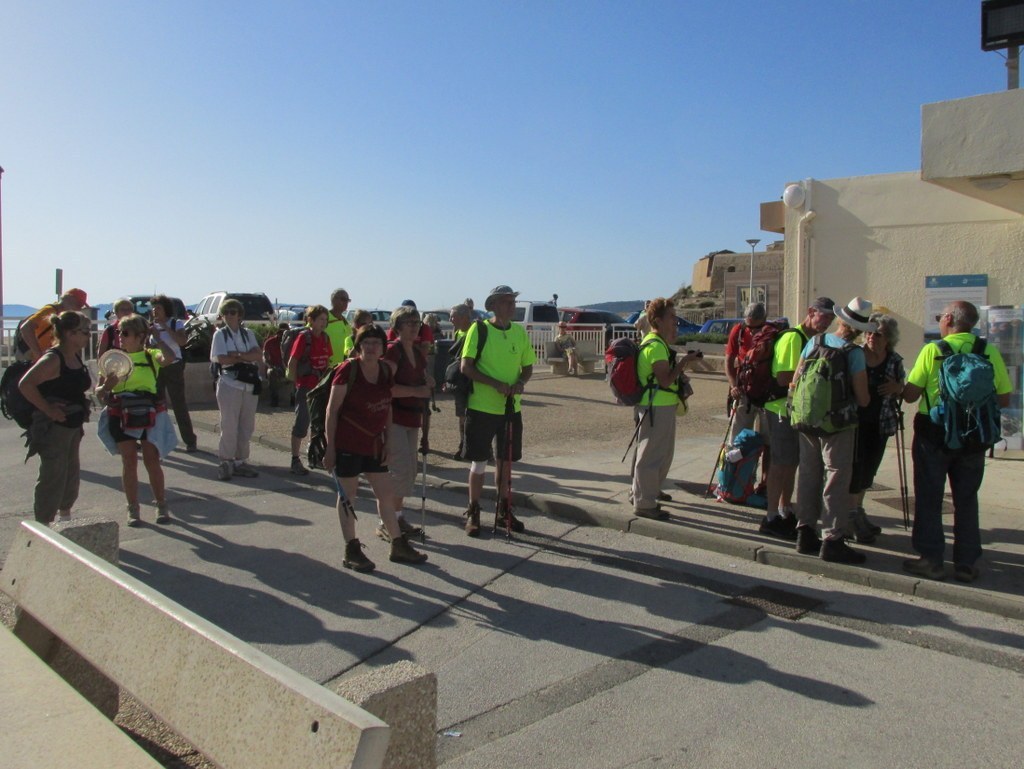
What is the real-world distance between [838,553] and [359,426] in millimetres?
3411

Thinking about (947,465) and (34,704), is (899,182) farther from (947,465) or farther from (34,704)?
(34,704)

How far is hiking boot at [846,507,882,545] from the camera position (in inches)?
267

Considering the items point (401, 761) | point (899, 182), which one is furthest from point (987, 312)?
point (401, 761)

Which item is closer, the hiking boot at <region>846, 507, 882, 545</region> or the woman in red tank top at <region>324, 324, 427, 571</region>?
the woman in red tank top at <region>324, 324, 427, 571</region>

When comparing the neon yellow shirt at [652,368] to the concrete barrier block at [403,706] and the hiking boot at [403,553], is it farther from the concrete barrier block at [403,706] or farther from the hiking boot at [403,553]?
the concrete barrier block at [403,706]

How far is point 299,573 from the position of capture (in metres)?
6.21

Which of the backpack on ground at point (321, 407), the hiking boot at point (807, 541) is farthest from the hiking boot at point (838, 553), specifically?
the backpack on ground at point (321, 407)

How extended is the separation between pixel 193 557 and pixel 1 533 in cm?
172

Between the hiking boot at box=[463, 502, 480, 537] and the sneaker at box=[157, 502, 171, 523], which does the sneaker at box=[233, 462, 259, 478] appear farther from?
the hiking boot at box=[463, 502, 480, 537]

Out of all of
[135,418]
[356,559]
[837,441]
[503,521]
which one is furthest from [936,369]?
[135,418]

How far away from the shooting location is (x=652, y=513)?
291 inches

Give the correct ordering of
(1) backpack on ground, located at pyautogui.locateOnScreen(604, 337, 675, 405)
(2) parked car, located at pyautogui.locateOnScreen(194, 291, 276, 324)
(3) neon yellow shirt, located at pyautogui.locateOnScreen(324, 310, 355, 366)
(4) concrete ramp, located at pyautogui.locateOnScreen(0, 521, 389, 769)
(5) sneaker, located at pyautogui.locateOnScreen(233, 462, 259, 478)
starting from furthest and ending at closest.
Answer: (2) parked car, located at pyautogui.locateOnScreen(194, 291, 276, 324) → (3) neon yellow shirt, located at pyautogui.locateOnScreen(324, 310, 355, 366) → (5) sneaker, located at pyautogui.locateOnScreen(233, 462, 259, 478) → (1) backpack on ground, located at pyautogui.locateOnScreen(604, 337, 675, 405) → (4) concrete ramp, located at pyautogui.locateOnScreen(0, 521, 389, 769)

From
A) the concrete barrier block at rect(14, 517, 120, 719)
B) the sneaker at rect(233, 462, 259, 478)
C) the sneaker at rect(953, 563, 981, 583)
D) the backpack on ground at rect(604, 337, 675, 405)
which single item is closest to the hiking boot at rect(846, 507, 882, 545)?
the sneaker at rect(953, 563, 981, 583)

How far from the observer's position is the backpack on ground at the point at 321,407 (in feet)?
20.1
